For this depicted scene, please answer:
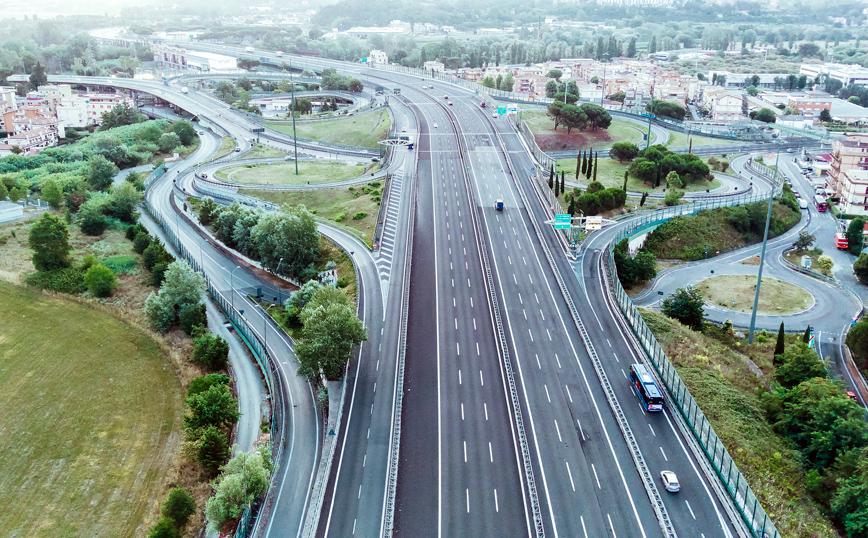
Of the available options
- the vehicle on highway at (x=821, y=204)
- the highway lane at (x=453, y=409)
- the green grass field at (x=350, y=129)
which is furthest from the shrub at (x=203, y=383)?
the vehicle on highway at (x=821, y=204)

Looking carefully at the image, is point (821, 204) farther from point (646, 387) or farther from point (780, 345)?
point (646, 387)

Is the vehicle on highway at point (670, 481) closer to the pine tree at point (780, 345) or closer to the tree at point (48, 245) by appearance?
the pine tree at point (780, 345)

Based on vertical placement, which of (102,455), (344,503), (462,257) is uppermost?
(462,257)

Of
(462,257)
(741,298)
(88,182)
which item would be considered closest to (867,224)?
(741,298)

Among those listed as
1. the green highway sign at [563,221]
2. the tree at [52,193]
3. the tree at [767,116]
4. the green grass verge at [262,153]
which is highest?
the tree at [767,116]

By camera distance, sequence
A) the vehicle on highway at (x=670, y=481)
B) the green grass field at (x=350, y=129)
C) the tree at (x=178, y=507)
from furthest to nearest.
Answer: the green grass field at (x=350, y=129), the tree at (x=178, y=507), the vehicle on highway at (x=670, y=481)

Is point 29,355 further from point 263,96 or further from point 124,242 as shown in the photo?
point 263,96
